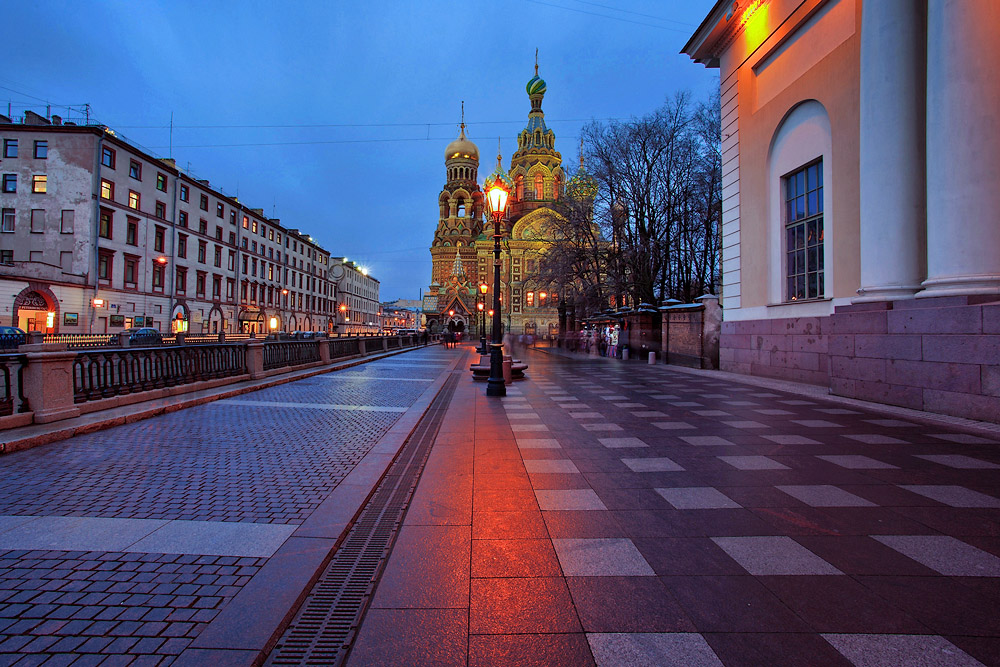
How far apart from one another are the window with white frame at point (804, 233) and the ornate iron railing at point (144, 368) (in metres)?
15.2

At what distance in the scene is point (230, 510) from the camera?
3.88 metres

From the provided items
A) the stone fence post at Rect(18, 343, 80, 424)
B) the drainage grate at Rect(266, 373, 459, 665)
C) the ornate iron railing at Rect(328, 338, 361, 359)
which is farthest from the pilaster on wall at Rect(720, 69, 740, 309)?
the stone fence post at Rect(18, 343, 80, 424)

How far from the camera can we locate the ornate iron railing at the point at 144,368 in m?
7.82

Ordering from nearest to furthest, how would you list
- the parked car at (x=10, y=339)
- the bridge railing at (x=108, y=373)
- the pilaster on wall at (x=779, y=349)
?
the bridge railing at (x=108, y=373) < the pilaster on wall at (x=779, y=349) < the parked car at (x=10, y=339)

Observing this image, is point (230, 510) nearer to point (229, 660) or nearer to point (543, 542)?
point (229, 660)

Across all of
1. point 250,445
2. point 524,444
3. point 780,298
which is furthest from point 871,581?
point 780,298

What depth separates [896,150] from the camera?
914 centimetres

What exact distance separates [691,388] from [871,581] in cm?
986

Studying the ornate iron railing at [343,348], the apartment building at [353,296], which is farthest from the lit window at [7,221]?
the apartment building at [353,296]

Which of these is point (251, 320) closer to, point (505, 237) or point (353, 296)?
point (505, 237)

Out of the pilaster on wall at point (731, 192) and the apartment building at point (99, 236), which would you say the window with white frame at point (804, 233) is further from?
the apartment building at point (99, 236)

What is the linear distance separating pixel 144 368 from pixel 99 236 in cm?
3553

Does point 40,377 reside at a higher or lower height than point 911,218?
lower

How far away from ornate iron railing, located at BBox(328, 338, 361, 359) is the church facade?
118 feet
